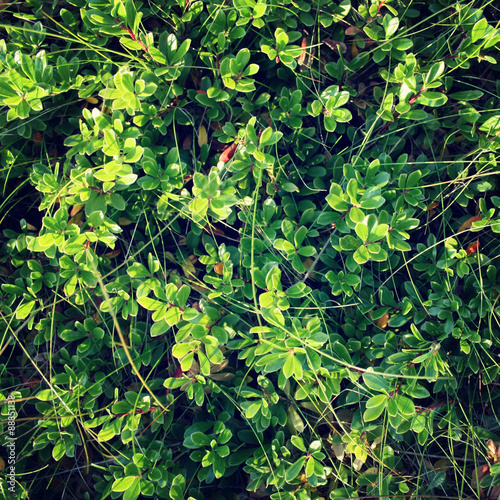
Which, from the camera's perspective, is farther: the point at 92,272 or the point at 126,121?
the point at 126,121

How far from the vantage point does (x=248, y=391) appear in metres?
1.86

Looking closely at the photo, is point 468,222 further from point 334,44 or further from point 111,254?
point 111,254

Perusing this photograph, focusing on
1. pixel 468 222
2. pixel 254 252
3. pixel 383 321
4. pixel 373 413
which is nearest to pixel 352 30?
pixel 468 222

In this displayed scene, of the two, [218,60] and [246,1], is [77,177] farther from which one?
[246,1]

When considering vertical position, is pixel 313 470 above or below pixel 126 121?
below

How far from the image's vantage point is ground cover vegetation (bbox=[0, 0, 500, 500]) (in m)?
1.79

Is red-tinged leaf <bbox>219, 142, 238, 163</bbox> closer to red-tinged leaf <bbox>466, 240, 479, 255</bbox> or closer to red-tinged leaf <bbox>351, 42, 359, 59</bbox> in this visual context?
red-tinged leaf <bbox>351, 42, 359, 59</bbox>

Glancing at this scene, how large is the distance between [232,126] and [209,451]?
1.59 m

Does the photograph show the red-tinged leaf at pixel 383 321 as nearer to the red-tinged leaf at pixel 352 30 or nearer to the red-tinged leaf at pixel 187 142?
the red-tinged leaf at pixel 187 142

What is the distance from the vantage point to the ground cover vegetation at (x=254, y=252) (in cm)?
179

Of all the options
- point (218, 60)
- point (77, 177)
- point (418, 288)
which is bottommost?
point (418, 288)

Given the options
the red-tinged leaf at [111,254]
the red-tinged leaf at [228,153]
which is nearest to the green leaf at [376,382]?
the red-tinged leaf at [228,153]

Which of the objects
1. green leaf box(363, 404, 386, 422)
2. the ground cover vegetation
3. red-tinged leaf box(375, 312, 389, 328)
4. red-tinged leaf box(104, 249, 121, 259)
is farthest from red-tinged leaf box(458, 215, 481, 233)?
red-tinged leaf box(104, 249, 121, 259)

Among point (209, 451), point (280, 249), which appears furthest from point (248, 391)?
point (280, 249)
